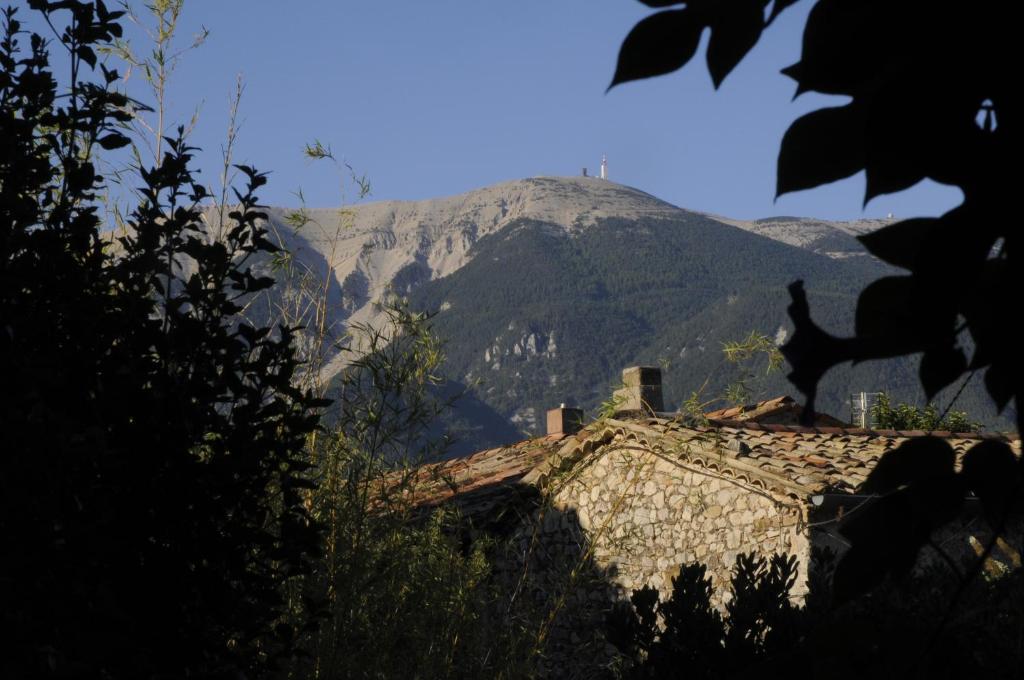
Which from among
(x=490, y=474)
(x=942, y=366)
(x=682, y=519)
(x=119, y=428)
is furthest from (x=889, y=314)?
(x=490, y=474)

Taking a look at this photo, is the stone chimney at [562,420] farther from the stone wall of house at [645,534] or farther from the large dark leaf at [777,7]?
the large dark leaf at [777,7]

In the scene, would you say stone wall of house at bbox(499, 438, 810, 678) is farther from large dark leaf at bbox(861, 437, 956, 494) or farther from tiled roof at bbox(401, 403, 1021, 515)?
large dark leaf at bbox(861, 437, 956, 494)

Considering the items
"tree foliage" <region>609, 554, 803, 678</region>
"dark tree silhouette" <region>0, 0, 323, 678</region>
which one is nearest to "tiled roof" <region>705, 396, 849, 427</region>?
"tree foliage" <region>609, 554, 803, 678</region>

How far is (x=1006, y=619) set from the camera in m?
3.88

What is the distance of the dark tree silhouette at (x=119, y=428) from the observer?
2600 millimetres

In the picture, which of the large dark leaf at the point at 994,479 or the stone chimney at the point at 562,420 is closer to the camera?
the large dark leaf at the point at 994,479

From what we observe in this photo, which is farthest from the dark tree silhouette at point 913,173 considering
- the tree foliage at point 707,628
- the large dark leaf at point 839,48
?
the tree foliage at point 707,628

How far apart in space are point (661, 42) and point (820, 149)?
5.7 inches

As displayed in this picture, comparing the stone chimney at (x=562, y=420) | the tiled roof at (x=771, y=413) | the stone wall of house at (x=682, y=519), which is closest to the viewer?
the stone wall of house at (x=682, y=519)

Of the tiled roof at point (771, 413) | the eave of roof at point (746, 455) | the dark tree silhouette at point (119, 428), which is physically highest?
the dark tree silhouette at point (119, 428)

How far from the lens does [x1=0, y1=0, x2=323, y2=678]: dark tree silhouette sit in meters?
2.60

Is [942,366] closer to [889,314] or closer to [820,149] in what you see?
[889,314]

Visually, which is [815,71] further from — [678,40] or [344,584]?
[344,584]

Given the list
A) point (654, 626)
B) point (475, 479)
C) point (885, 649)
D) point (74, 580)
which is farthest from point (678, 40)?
point (475, 479)
